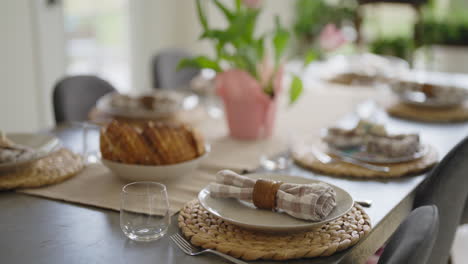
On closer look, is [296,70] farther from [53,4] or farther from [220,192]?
[220,192]

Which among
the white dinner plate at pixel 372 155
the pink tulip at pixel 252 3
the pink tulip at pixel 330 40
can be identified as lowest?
the white dinner plate at pixel 372 155

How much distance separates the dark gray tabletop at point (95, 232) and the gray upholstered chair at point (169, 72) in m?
1.45

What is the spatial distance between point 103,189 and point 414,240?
0.70 meters

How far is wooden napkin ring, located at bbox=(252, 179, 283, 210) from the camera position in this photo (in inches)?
40.9

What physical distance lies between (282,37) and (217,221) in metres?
0.77

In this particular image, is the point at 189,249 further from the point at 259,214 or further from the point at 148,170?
the point at 148,170

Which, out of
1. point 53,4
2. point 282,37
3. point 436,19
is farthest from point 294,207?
point 436,19

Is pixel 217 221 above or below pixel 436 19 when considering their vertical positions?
below

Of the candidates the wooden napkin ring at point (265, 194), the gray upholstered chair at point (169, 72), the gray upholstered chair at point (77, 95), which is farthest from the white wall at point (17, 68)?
the wooden napkin ring at point (265, 194)

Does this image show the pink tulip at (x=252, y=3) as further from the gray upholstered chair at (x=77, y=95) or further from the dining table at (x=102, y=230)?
the gray upholstered chair at (x=77, y=95)

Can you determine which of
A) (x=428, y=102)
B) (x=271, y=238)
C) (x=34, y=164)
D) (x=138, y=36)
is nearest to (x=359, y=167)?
(x=271, y=238)

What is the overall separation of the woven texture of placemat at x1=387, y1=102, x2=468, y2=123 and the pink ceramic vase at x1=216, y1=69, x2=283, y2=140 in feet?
1.76

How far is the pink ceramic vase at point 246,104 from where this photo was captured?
162 centimetres

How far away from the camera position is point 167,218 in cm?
98
